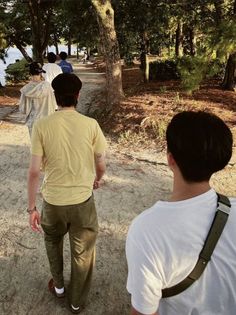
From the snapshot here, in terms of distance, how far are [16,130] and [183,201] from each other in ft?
29.1

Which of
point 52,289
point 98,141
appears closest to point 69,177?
point 98,141

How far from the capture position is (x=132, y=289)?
148 cm

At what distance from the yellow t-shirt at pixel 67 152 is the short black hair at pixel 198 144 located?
4.84ft

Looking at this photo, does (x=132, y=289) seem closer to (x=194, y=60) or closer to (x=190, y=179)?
(x=190, y=179)

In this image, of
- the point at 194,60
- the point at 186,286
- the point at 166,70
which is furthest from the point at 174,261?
the point at 166,70

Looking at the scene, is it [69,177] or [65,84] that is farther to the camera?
[69,177]

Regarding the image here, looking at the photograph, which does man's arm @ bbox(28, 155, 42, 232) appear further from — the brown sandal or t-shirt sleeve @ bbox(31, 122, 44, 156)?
the brown sandal

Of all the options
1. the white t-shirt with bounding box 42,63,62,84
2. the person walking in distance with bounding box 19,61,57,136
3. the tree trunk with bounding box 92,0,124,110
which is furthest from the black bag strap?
the tree trunk with bounding box 92,0,124,110

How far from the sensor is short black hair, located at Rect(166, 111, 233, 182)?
140 centimetres

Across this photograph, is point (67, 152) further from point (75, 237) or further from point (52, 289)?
point (52, 289)

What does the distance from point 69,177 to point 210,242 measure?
5.81ft

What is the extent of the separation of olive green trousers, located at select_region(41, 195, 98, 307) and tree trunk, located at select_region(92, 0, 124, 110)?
24.6 ft

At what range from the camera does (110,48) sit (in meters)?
10.2

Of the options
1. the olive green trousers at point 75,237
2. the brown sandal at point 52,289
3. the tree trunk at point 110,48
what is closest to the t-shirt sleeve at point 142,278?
the olive green trousers at point 75,237
